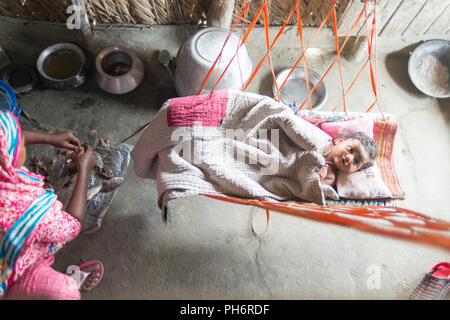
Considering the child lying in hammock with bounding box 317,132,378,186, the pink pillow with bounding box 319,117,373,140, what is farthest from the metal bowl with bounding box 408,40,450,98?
the child lying in hammock with bounding box 317,132,378,186

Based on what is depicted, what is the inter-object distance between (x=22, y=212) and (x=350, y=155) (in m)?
1.51

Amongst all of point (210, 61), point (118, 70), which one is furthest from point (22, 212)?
point (118, 70)

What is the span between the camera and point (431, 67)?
263 centimetres

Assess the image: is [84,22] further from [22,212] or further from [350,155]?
[350,155]

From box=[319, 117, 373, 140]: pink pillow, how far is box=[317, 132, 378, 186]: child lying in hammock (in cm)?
5

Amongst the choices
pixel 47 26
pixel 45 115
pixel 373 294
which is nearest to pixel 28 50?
pixel 47 26

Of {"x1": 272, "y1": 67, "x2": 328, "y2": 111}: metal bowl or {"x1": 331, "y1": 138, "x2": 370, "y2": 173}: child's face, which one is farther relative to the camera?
{"x1": 272, "y1": 67, "x2": 328, "y2": 111}: metal bowl

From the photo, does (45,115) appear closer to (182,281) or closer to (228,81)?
(228,81)

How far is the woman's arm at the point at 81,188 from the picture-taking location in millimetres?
1498

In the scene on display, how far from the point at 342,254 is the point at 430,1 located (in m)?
1.92

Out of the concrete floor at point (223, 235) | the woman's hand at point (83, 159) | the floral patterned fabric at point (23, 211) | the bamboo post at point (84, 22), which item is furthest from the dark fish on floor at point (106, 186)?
the bamboo post at point (84, 22)

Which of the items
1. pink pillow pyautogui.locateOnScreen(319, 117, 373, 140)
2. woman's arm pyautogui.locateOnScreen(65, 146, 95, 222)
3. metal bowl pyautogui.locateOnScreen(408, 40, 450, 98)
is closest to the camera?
woman's arm pyautogui.locateOnScreen(65, 146, 95, 222)

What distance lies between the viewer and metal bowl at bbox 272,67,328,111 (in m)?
2.48

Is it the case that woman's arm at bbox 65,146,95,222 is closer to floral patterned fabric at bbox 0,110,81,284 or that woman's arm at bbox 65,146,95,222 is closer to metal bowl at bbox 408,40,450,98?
floral patterned fabric at bbox 0,110,81,284
